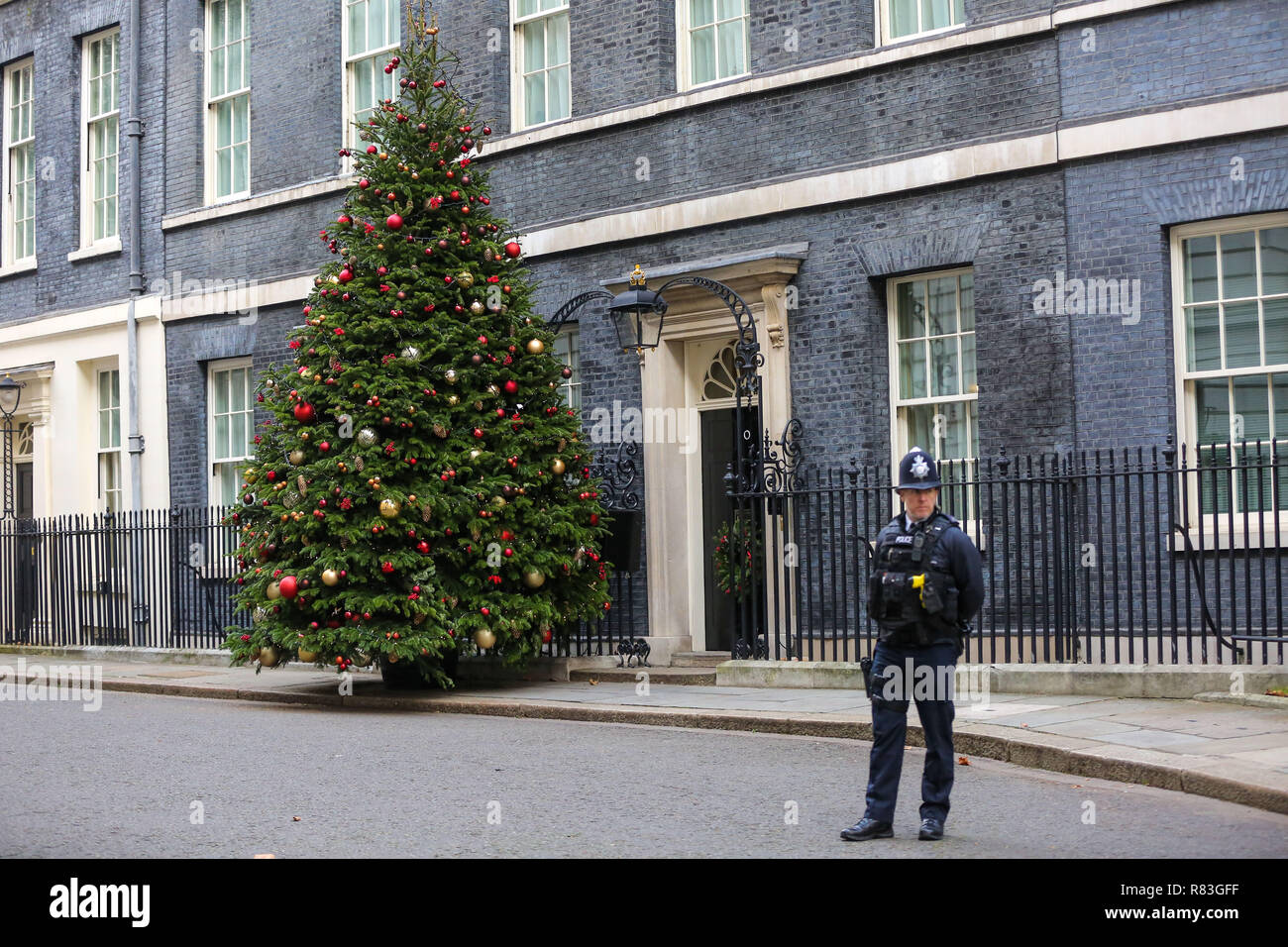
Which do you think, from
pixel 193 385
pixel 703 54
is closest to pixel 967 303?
pixel 703 54

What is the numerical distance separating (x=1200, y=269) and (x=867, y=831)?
7.05 m

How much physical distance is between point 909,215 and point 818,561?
3.15 metres

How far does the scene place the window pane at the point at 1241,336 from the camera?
40.4 feet

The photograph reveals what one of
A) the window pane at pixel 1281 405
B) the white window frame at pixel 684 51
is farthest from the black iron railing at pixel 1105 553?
the white window frame at pixel 684 51

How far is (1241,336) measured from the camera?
1238 cm

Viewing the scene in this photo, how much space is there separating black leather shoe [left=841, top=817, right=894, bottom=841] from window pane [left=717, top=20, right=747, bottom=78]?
383 inches

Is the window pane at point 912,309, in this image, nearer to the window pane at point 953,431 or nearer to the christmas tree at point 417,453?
the window pane at point 953,431

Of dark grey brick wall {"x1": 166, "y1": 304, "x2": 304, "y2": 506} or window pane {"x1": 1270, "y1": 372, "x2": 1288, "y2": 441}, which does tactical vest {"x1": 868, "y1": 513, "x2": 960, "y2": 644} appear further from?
dark grey brick wall {"x1": 166, "y1": 304, "x2": 304, "y2": 506}

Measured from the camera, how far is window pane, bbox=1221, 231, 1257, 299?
12.3 metres

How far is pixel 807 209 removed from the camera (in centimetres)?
1464

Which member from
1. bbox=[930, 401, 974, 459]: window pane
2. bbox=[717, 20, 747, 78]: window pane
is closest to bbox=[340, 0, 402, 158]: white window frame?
bbox=[717, 20, 747, 78]: window pane

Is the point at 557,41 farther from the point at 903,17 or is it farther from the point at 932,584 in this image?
the point at 932,584
